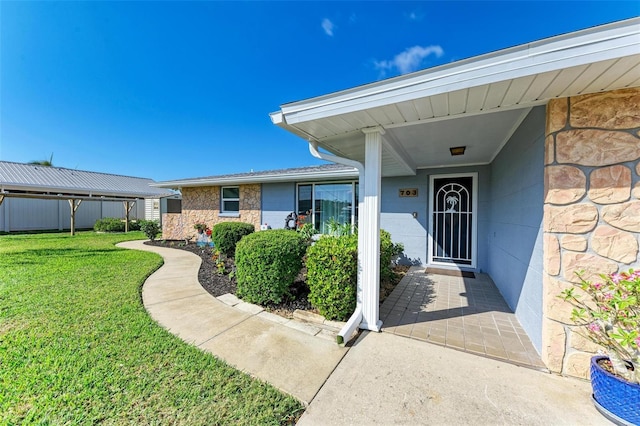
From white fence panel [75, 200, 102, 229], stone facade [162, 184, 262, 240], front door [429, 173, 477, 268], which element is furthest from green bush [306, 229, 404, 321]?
white fence panel [75, 200, 102, 229]

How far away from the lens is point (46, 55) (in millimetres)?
6855

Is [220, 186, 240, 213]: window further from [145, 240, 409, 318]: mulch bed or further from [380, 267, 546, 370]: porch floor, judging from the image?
[380, 267, 546, 370]: porch floor

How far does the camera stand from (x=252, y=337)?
2.94 meters

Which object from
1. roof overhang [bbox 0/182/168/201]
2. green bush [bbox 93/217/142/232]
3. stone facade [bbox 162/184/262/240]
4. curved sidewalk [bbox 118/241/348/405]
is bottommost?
curved sidewalk [bbox 118/241/348/405]

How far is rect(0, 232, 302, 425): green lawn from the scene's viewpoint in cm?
177

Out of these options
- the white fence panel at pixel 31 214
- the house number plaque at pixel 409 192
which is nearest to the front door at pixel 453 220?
the house number plaque at pixel 409 192

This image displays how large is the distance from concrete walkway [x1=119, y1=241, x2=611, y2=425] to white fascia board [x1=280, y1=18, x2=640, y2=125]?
2618 millimetres

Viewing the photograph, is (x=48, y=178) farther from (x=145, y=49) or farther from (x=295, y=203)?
(x=295, y=203)

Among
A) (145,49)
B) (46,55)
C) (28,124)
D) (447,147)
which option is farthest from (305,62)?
(28,124)

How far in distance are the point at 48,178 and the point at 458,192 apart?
22908 millimetres

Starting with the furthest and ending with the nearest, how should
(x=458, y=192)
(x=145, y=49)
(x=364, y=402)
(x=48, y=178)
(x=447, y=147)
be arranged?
(x=48, y=178)
(x=145, y=49)
(x=458, y=192)
(x=447, y=147)
(x=364, y=402)

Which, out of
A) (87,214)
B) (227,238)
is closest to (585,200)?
A: (227,238)

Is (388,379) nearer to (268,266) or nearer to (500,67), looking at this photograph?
(268,266)

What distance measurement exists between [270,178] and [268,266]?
4.91 metres
